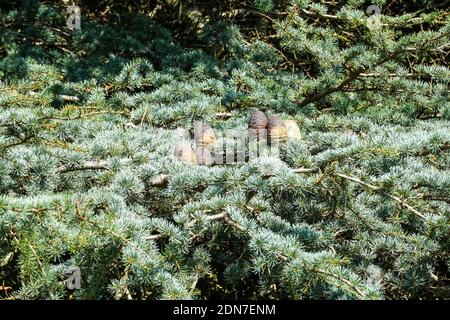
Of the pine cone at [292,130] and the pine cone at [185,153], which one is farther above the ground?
the pine cone at [292,130]

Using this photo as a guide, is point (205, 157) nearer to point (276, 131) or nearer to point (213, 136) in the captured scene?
point (213, 136)

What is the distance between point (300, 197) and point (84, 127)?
2.49ft

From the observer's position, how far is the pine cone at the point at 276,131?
189 centimetres

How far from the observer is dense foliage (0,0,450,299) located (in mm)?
1464

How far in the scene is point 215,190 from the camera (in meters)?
1.66

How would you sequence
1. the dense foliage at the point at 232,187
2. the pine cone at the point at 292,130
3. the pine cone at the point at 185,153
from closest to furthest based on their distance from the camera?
1. the dense foliage at the point at 232,187
2. the pine cone at the point at 185,153
3. the pine cone at the point at 292,130

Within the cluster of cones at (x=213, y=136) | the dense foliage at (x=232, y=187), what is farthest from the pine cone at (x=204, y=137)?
the dense foliage at (x=232, y=187)

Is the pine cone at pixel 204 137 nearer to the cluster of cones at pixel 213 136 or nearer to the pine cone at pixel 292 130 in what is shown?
the cluster of cones at pixel 213 136

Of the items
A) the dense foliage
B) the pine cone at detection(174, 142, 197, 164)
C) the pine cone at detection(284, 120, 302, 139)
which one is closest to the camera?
the dense foliage

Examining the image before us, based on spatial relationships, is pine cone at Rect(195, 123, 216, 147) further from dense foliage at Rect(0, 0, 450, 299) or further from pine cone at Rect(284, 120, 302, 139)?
pine cone at Rect(284, 120, 302, 139)

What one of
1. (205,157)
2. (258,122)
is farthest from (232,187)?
(258,122)

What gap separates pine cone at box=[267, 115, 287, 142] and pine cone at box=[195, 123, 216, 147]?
0.57 feet

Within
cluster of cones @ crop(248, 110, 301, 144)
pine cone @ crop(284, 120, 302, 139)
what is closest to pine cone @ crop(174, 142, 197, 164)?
cluster of cones @ crop(248, 110, 301, 144)
